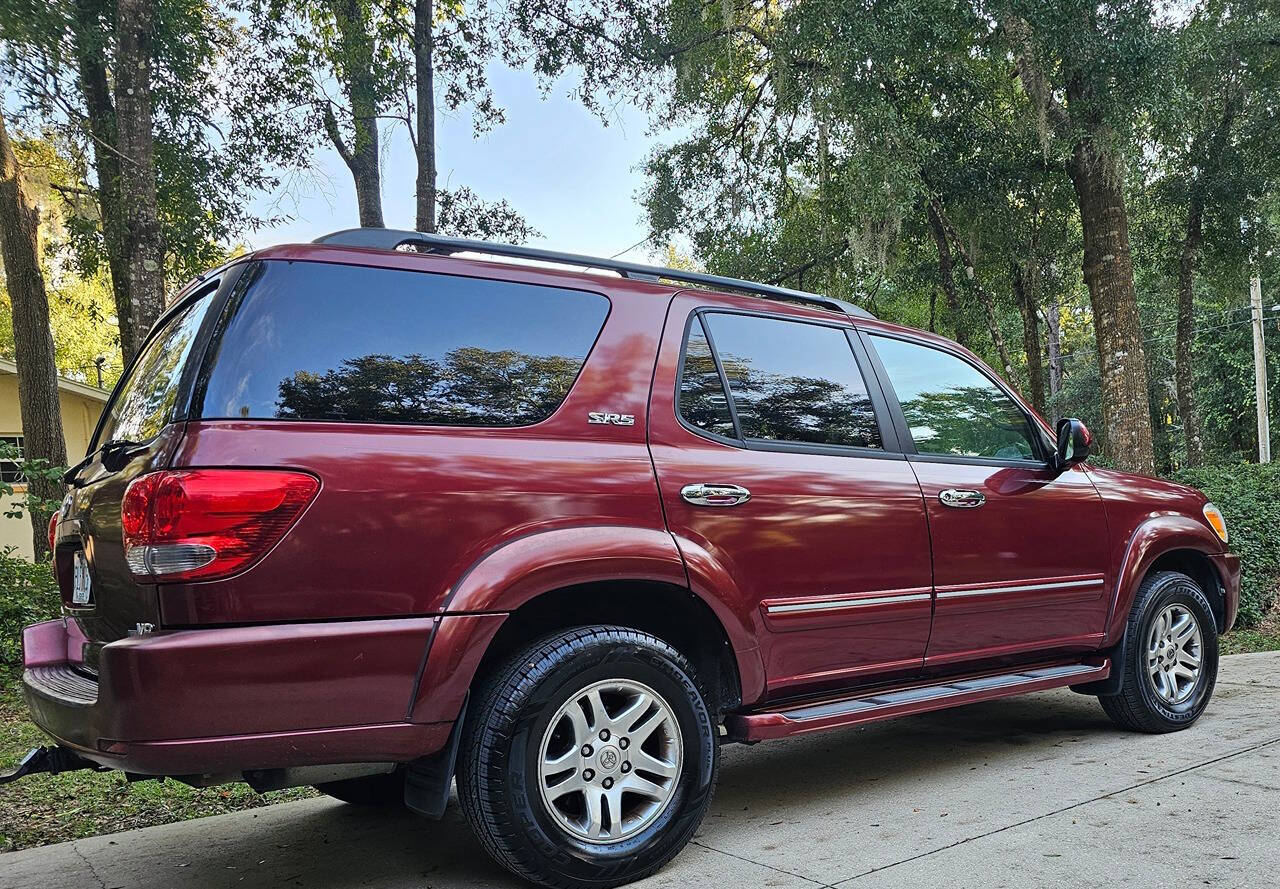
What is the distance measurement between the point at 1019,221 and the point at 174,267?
12.2 m

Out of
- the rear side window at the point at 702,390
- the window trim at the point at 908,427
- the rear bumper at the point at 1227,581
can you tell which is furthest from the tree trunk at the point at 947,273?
the rear side window at the point at 702,390

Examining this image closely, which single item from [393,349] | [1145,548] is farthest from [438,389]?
[1145,548]

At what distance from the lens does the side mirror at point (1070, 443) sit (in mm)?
4578

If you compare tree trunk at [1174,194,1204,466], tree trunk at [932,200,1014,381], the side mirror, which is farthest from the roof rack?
tree trunk at [1174,194,1204,466]

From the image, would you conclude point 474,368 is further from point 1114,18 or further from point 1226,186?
point 1226,186

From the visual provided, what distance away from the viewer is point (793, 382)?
3986 mm

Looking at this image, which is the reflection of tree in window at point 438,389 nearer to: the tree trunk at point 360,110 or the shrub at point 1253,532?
the shrub at point 1253,532

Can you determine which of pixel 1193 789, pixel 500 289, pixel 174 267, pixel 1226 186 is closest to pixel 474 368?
pixel 500 289

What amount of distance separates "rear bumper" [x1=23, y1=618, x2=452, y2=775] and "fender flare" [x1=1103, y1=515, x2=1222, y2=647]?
346 centimetres

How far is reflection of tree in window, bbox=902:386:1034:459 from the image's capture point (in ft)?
14.4

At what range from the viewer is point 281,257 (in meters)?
2.97

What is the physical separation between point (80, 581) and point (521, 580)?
1.39m

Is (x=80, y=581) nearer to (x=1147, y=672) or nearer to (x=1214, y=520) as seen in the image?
(x=1147, y=672)

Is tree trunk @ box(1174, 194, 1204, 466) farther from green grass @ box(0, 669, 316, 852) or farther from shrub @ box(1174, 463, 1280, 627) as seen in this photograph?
green grass @ box(0, 669, 316, 852)
